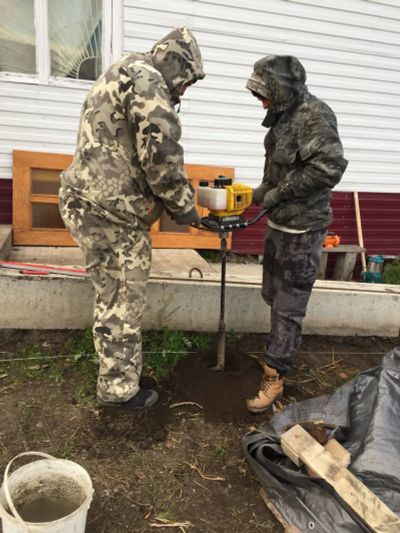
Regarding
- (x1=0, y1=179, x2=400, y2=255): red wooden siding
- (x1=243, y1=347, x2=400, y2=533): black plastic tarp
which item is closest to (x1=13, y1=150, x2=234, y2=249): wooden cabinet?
(x1=0, y1=179, x2=400, y2=255): red wooden siding

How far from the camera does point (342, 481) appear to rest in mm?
2387

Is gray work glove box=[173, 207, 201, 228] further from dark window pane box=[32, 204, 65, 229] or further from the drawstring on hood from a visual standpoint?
dark window pane box=[32, 204, 65, 229]

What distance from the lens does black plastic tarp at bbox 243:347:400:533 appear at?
2.35 meters

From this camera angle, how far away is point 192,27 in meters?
5.60

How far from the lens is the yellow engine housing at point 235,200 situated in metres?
3.06

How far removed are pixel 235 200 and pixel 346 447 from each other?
168 centimetres

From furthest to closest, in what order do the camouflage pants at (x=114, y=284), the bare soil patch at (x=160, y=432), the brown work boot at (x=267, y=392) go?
1. the brown work boot at (x=267, y=392)
2. the camouflage pants at (x=114, y=284)
3. the bare soil patch at (x=160, y=432)

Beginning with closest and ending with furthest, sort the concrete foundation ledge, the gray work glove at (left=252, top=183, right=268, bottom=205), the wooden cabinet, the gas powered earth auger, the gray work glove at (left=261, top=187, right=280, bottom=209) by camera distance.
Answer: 1. the gas powered earth auger
2. the gray work glove at (left=261, top=187, right=280, bottom=209)
3. the gray work glove at (left=252, top=183, right=268, bottom=205)
4. the concrete foundation ledge
5. the wooden cabinet

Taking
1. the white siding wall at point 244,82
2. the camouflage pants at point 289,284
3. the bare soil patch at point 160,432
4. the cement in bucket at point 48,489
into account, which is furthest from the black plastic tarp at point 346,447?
the white siding wall at point 244,82

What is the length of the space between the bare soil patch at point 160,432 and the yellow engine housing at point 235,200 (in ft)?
4.36

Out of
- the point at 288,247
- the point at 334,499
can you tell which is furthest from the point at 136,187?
the point at 334,499

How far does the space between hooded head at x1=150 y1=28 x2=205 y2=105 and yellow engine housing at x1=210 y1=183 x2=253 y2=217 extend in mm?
731

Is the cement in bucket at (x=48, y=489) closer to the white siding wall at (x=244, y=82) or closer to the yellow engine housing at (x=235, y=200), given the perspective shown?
the yellow engine housing at (x=235, y=200)

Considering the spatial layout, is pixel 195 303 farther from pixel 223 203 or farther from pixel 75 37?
pixel 75 37
